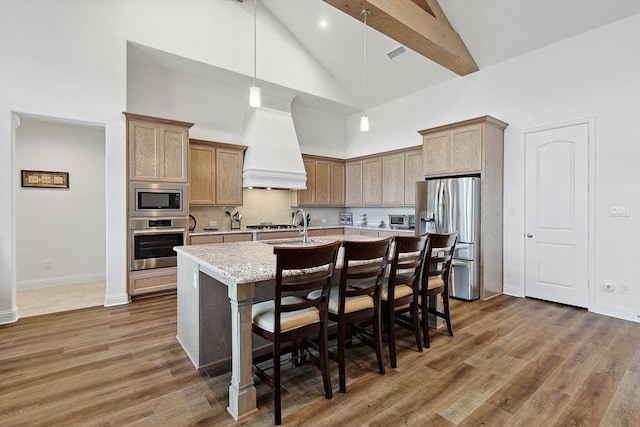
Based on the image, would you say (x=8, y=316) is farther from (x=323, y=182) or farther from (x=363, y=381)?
(x=323, y=182)

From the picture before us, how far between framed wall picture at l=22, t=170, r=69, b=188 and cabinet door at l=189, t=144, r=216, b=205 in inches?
82.0

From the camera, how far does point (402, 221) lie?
588 cm

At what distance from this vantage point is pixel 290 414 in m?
1.90

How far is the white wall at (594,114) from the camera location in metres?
3.57

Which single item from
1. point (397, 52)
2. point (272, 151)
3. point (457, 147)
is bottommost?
point (457, 147)

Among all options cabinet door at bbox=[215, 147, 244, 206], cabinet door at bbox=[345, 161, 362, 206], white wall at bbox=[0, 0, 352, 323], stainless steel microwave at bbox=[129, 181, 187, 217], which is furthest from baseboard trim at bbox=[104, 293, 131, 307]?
cabinet door at bbox=[345, 161, 362, 206]

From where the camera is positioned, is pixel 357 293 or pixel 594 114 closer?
pixel 357 293

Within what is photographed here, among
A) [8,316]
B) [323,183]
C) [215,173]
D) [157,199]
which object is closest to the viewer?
[8,316]

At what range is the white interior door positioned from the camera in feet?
12.9

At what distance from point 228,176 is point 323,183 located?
2162 millimetres

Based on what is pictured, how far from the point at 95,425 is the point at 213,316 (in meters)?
0.91

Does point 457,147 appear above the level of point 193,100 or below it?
below

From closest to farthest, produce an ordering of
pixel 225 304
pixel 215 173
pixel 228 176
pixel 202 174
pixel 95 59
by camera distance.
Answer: pixel 225 304 → pixel 95 59 → pixel 202 174 → pixel 215 173 → pixel 228 176

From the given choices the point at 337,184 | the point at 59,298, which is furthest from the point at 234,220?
the point at 59,298
